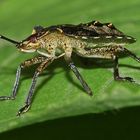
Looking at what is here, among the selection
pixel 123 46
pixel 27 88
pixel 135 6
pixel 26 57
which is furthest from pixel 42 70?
pixel 135 6

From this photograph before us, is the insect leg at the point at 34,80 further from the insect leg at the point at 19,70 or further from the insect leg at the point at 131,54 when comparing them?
the insect leg at the point at 131,54

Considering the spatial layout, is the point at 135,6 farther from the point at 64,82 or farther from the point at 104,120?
the point at 104,120

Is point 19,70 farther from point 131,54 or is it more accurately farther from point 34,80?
point 131,54

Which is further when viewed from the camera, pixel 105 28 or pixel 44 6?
pixel 44 6

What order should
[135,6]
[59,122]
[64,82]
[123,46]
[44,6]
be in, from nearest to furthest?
[59,122], [64,82], [123,46], [135,6], [44,6]

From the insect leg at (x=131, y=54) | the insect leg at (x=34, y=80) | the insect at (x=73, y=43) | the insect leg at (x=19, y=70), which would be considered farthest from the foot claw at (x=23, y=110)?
the insect leg at (x=131, y=54)

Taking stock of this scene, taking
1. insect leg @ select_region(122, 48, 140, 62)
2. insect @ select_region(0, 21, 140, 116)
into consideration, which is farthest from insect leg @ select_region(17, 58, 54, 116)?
insect leg @ select_region(122, 48, 140, 62)

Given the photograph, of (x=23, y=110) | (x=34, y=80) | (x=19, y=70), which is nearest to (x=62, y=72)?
(x=34, y=80)
